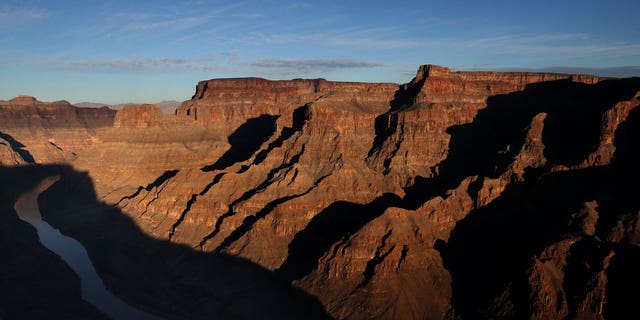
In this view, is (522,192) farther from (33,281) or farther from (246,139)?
(246,139)

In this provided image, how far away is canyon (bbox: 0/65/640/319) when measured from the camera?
54.4 metres

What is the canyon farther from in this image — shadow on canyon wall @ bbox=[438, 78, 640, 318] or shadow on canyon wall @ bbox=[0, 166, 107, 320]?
shadow on canyon wall @ bbox=[0, 166, 107, 320]

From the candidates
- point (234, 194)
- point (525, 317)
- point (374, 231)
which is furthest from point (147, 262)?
point (525, 317)

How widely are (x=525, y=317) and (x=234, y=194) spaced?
46.1 metres

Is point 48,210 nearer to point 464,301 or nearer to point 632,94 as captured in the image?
point 464,301

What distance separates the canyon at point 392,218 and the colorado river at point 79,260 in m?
1.20

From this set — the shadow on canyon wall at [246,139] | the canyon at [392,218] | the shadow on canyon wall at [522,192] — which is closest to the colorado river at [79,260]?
the canyon at [392,218]

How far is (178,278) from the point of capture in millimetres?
71375

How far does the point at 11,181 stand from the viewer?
456ft

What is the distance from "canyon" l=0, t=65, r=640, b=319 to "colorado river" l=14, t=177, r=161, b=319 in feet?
3.94

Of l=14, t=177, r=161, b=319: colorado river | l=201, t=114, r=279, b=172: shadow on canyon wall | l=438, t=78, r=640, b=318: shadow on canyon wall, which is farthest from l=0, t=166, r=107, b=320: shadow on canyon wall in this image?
l=438, t=78, r=640, b=318: shadow on canyon wall

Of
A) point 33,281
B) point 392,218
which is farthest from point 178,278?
point 392,218

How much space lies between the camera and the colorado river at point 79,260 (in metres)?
65.5

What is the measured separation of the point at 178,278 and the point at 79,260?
21.5 m
